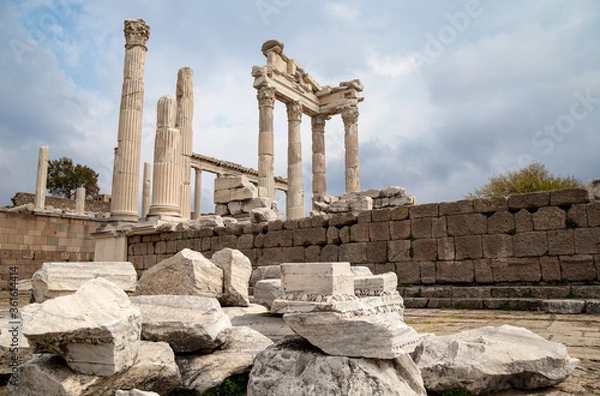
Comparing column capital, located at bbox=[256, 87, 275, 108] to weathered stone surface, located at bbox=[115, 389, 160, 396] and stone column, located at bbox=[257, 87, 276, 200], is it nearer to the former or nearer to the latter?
stone column, located at bbox=[257, 87, 276, 200]

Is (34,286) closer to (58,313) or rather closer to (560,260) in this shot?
(58,313)

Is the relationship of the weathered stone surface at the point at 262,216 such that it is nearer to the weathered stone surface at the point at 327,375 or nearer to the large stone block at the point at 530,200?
the large stone block at the point at 530,200

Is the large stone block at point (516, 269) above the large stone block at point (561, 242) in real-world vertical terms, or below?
below

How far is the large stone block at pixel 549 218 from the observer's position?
822 cm

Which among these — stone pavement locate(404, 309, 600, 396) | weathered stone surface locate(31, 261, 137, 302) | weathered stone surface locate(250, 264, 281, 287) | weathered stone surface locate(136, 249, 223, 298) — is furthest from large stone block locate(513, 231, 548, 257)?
weathered stone surface locate(31, 261, 137, 302)

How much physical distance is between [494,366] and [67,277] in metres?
4.59

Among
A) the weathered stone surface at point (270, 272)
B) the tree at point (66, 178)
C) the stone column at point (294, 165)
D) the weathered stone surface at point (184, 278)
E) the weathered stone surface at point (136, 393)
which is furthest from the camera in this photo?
the tree at point (66, 178)

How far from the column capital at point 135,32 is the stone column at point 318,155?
33.3 feet

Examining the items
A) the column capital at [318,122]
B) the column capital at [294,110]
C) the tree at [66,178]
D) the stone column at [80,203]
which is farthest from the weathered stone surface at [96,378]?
the tree at [66,178]

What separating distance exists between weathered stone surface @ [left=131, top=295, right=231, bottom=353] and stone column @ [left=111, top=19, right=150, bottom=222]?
Answer: 12.5 meters

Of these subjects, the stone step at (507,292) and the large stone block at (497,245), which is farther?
the large stone block at (497,245)

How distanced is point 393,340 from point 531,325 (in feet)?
13.2

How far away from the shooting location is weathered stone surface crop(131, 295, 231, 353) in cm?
350

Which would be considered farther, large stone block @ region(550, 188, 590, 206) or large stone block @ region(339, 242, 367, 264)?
large stone block @ region(339, 242, 367, 264)
